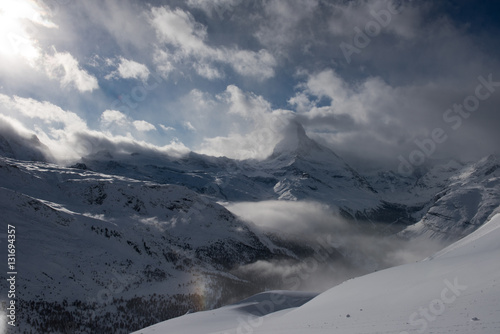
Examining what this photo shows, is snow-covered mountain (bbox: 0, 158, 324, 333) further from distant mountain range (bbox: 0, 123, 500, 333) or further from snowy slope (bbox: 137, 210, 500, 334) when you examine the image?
A: snowy slope (bbox: 137, 210, 500, 334)

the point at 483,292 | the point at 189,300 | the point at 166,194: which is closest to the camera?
the point at 483,292

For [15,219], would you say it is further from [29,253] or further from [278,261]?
[278,261]

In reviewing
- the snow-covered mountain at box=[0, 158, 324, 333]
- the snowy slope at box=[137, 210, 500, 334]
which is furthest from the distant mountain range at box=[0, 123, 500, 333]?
the snowy slope at box=[137, 210, 500, 334]

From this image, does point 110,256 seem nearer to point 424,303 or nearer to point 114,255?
point 114,255

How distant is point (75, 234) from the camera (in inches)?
4026

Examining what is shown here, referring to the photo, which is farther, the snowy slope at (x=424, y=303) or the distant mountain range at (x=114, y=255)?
the distant mountain range at (x=114, y=255)

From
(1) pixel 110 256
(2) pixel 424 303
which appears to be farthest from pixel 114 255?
(2) pixel 424 303

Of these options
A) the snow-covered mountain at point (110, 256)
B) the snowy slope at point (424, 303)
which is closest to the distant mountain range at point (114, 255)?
the snow-covered mountain at point (110, 256)

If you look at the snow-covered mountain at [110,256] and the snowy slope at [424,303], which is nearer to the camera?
the snowy slope at [424,303]

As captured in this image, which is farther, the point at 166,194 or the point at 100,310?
the point at 166,194

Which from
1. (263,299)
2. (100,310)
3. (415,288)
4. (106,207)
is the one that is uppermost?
(106,207)

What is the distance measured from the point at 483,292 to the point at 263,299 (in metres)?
66.0

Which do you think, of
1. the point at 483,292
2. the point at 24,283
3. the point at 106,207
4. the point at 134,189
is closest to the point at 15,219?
the point at 24,283

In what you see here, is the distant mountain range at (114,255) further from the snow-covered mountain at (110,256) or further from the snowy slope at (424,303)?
the snowy slope at (424,303)
